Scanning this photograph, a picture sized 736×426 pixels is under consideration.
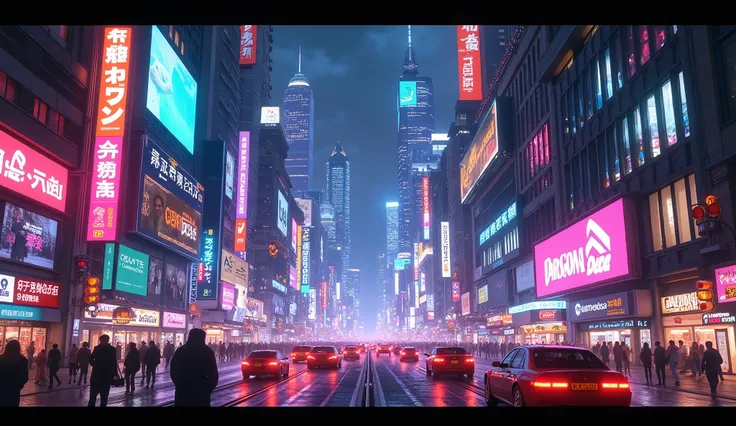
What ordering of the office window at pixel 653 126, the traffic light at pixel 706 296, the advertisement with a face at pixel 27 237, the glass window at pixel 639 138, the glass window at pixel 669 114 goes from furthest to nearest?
the glass window at pixel 639 138, the office window at pixel 653 126, the glass window at pixel 669 114, the advertisement with a face at pixel 27 237, the traffic light at pixel 706 296

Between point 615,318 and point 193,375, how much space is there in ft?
110

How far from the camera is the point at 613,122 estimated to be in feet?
124

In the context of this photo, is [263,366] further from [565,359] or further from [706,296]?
[706,296]

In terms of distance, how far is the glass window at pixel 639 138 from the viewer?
34.0m

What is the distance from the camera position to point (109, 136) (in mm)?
36375

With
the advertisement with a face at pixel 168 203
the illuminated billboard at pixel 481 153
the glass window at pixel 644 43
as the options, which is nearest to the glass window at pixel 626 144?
the glass window at pixel 644 43

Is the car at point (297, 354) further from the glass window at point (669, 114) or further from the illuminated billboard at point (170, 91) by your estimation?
the glass window at point (669, 114)

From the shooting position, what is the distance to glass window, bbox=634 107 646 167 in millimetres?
34000

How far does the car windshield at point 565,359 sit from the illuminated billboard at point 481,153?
2314 inches

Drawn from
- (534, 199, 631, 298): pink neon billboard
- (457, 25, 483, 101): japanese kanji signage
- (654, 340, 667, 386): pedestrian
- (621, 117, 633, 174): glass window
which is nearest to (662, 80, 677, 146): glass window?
(621, 117, 633, 174): glass window

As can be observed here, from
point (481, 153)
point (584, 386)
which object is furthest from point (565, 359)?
point (481, 153)

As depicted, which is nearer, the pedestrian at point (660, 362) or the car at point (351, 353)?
the pedestrian at point (660, 362)

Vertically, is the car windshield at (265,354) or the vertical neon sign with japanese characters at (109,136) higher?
the vertical neon sign with japanese characters at (109,136)

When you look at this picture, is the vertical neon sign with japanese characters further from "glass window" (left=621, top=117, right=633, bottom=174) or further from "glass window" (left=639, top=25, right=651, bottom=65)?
"glass window" (left=639, top=25, right=651, bottom=65)
